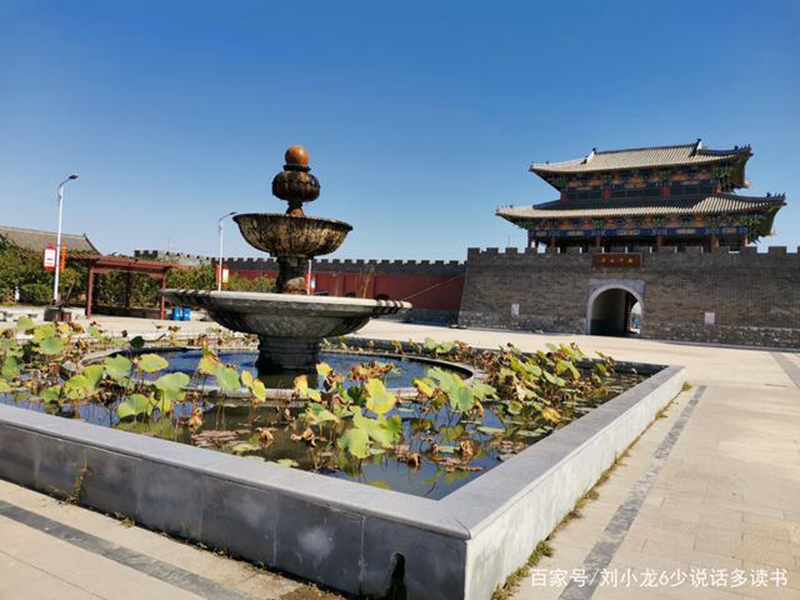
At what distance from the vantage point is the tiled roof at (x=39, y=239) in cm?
3353

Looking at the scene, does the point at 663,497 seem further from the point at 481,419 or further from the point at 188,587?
the point at 188,587

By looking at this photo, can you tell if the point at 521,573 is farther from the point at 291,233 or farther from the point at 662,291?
the point at 662,291

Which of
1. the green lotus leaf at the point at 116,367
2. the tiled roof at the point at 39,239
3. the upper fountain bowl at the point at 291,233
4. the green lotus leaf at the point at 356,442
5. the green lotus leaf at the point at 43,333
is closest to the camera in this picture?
the green lotus leaf at the point at 356,442

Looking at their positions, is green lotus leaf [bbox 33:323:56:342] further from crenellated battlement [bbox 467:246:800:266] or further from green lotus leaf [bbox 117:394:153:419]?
crenellated battlement [bbox 467:246:800:266]

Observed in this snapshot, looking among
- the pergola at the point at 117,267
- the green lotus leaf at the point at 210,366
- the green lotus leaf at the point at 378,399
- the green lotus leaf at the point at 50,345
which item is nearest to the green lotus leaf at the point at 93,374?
the green lotus leaf at the point at 210,366

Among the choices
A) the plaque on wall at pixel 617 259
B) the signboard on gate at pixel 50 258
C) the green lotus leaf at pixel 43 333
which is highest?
the plaque on wall at pixel 617 259

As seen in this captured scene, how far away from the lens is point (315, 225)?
19.1 ft

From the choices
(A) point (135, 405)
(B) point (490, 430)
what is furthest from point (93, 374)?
(B) point (490, 430)

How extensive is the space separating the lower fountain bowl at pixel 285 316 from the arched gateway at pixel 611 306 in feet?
65.4

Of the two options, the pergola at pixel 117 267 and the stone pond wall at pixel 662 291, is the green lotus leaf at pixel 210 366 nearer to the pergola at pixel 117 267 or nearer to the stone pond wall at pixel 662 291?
the pergola at pixel 117 267

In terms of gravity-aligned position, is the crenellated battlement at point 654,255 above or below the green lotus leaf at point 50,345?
above

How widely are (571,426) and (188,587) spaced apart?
2.43m

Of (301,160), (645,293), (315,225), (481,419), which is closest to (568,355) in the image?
(481,419)

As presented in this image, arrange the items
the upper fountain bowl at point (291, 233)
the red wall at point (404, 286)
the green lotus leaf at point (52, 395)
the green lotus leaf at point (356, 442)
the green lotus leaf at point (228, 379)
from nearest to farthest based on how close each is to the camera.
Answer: the green lotus leaf at point (356, 442), the green lotus leaf at point (228, 379), the green lotus leaf at point (52, 395), the upper fountain bowl at point (291, 233), the red wall at point (404, 286)
